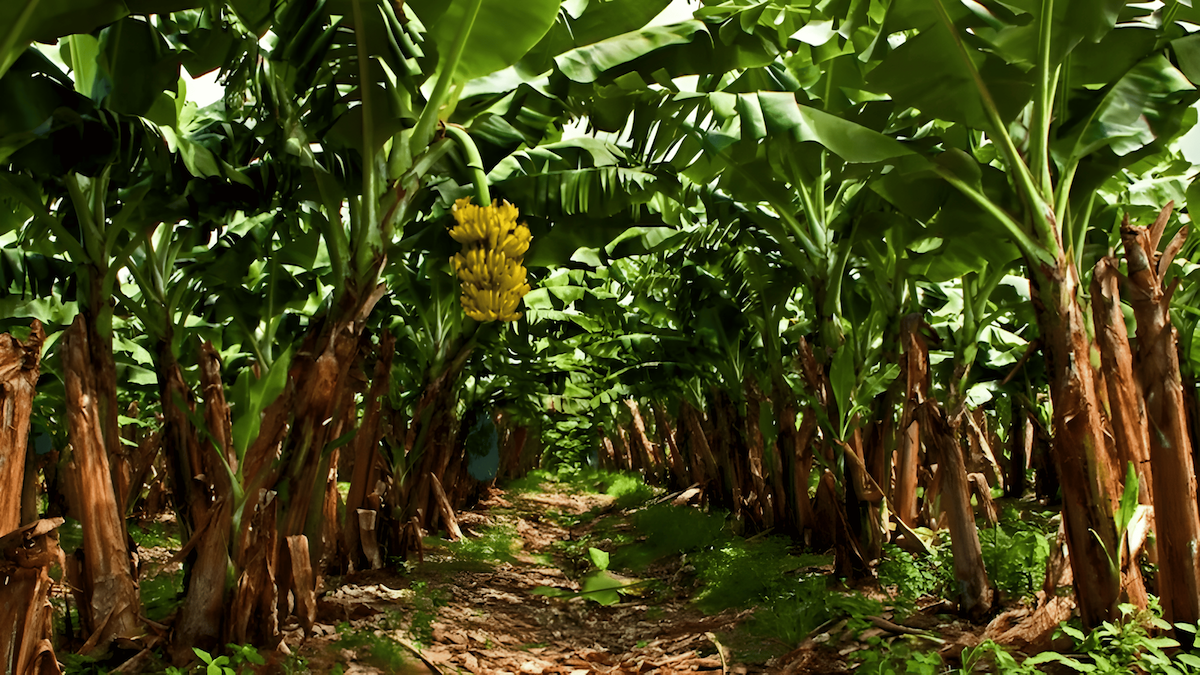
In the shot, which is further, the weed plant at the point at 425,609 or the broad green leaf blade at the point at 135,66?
the weed plant at the point at 425,609

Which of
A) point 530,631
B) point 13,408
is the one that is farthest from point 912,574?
point 13,408

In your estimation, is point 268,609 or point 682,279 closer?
point 268,609

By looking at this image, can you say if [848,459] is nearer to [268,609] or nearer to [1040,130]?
[1040,130]

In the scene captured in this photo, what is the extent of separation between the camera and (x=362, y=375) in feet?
15.5

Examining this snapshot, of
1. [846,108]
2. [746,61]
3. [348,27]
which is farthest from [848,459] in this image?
[348,27]

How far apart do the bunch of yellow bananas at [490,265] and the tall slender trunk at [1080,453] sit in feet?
8.64

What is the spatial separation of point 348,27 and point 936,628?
4.60m

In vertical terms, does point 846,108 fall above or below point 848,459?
above

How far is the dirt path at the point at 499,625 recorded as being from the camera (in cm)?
465

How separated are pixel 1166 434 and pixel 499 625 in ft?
15.2

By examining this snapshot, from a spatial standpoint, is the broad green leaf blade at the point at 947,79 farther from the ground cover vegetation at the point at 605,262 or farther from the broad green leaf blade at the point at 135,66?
the broad green leaf blade at the point at 135,66

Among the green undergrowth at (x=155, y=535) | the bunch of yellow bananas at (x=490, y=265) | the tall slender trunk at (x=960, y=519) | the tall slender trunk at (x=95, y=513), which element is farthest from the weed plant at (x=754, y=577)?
the green undergrowth at (x=155, y=535)

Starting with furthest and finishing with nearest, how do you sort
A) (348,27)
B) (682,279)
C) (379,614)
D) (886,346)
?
(682,279)
(886,346)
(379,614)
(348,27)

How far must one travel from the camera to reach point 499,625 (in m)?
6.12
